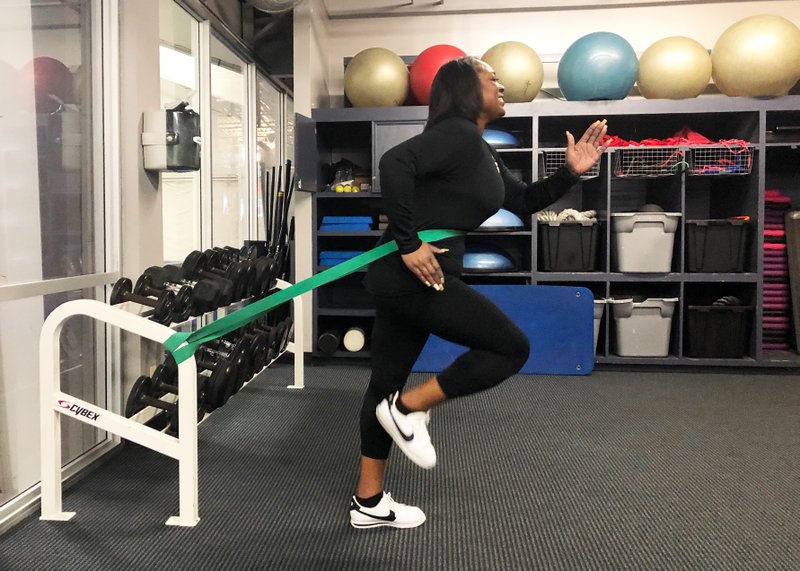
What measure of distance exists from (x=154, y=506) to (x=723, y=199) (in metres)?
4.37

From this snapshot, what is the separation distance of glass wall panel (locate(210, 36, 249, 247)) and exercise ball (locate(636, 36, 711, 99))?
2.97m

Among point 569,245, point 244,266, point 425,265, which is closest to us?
point 425,265

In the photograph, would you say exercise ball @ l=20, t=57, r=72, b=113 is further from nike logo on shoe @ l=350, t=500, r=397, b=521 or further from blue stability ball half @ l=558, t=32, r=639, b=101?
blue stability ball half @ l=558, t=32, r=639, b=101

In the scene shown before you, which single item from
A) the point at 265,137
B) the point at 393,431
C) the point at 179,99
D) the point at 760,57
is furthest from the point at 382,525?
the point at 265,137

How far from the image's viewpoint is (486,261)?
14.0 feet

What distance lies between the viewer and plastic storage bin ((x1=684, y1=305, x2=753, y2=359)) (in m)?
4.25

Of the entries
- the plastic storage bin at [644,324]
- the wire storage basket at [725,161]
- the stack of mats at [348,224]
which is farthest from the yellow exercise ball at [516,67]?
the plastic storage bin at [644,324]

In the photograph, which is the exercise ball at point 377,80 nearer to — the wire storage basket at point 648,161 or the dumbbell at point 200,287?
the wire storage basket at point 648,161

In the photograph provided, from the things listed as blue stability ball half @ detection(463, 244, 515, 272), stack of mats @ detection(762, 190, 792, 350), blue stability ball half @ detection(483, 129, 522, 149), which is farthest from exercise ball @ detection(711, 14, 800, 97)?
blue stability ball half @ detection(463, 244, 515, 272)

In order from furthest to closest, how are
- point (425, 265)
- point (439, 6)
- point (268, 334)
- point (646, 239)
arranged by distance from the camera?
point (439, 6), point (646, 239), point (268, 334), point (425, 265)

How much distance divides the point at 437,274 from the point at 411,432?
17.5 inches

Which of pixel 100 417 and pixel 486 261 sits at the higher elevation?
pixel 486 261

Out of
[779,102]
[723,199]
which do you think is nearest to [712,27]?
[779,102]

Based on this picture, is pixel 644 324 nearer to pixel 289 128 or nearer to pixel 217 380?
pixel 217 380
